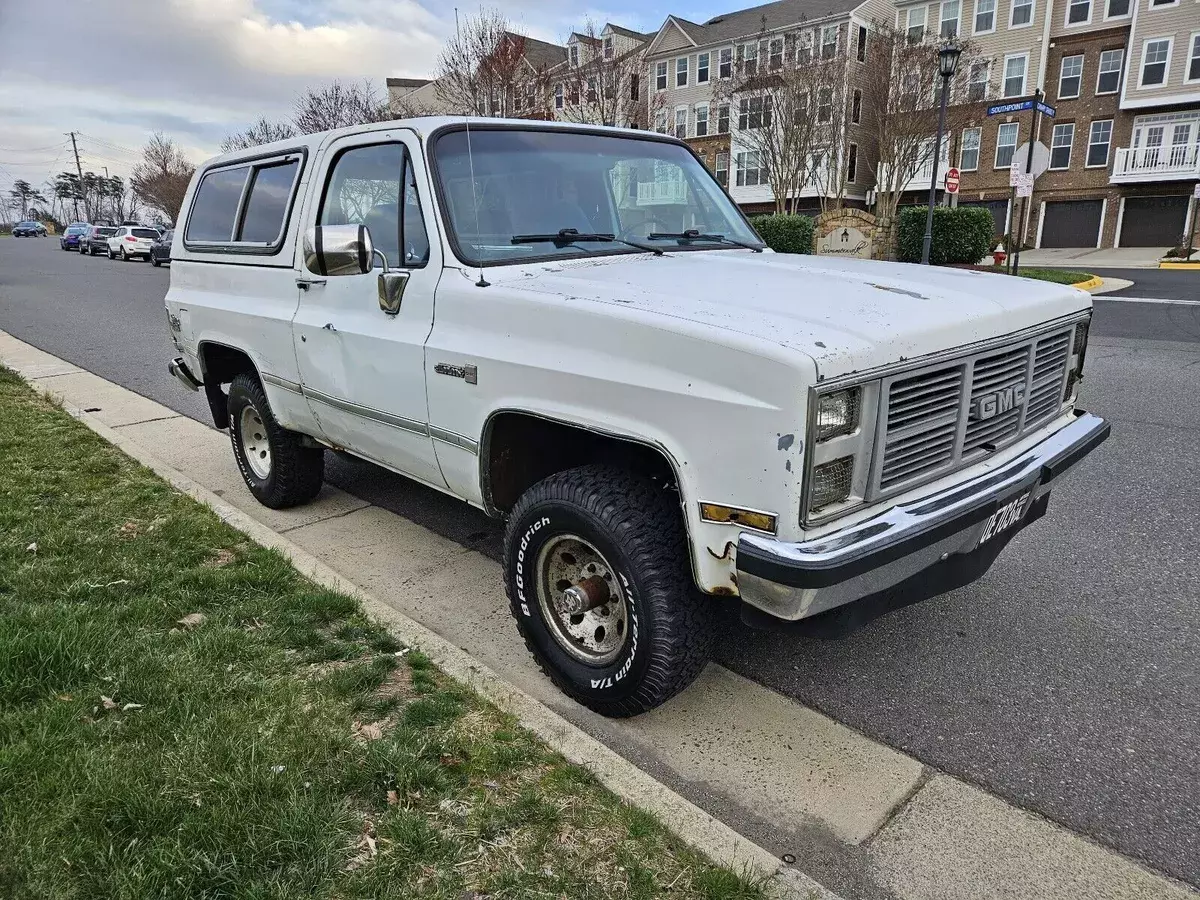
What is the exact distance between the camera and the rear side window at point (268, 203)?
4410mm

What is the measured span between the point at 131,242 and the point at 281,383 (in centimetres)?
3770

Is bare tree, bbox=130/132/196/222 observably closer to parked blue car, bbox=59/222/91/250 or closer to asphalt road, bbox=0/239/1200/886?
parked blue car, bbox=59/222/91/250

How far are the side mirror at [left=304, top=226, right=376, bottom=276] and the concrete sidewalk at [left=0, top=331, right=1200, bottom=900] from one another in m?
1.52

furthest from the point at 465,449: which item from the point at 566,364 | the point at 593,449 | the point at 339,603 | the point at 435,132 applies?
the point at 435,132

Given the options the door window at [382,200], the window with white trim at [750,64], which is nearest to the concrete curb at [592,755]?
the door window at [382,200]

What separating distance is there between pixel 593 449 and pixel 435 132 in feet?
4.89

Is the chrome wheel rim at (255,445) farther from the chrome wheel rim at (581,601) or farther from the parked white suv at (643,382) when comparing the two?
the chrome wheel rim at (581,601)

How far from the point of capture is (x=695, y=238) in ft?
13.0

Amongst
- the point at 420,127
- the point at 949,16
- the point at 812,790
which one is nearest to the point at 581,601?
the point at 812,790

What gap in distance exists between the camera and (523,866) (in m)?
2.22

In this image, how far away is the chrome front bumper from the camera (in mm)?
2270

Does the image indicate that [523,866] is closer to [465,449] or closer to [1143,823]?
[465,449]

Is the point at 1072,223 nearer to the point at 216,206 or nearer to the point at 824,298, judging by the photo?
the point at 216,206

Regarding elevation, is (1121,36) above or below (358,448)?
above
